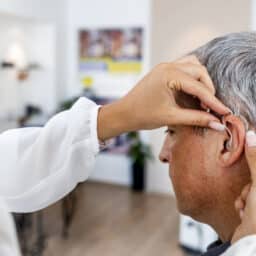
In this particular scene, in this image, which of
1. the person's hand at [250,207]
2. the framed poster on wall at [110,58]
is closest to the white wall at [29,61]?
the framed poster on wall at [110,58]

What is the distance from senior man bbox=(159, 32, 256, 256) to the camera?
0.76 meters

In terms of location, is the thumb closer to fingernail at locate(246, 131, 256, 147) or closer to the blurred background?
fingernail at locate(246, 131, 256, 147)

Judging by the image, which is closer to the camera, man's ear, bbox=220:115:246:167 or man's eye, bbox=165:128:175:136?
man's ear, bbox=220:115:246:167

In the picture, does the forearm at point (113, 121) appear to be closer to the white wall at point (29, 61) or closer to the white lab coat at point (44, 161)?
the white lab coat at point (44, 161)

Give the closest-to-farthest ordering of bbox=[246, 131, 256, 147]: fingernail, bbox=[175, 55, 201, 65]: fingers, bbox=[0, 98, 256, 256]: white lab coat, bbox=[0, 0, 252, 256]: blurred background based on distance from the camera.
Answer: bbox=[246, 131, 256, 147]: fingernail < bbox=[175, 55, 201, 65]: fingers < bbox=[0, 98, 256, 256]: white lab coat < bbox=[0, 0, 252, 256]: blurred background

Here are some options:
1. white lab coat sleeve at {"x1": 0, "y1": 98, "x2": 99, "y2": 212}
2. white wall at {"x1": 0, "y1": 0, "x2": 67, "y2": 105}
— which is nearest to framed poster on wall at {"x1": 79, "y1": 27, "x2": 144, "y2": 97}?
white wall at {"x1": 0, "y1": 0, "x2": 67, "y2": 105}

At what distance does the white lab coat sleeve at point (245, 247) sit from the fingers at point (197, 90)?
0.82 ft

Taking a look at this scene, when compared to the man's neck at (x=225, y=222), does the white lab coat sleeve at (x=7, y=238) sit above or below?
above

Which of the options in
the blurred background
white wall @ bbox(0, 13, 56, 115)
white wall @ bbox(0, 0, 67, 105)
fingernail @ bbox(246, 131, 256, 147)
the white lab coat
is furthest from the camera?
white wall @ bbox(0, 13, 56, 115)

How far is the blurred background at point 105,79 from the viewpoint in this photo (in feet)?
12.5

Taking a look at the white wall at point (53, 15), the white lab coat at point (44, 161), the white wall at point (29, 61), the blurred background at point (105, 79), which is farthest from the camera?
the white wall at point (29, 61)

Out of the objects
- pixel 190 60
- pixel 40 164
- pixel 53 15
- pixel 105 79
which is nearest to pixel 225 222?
pixel 190 60

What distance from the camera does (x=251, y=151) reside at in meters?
0.67

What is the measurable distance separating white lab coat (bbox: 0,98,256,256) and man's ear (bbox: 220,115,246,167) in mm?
316
